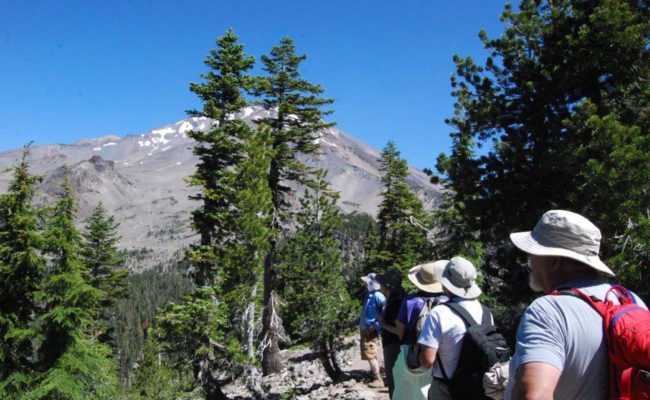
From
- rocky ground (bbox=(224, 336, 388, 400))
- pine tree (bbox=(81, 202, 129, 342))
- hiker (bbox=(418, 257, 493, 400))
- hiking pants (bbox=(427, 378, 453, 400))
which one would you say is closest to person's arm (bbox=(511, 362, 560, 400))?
hiker (bbox=(418, 257, 493, 400))

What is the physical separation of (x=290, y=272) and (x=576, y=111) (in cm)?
1151

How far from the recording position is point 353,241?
145 meters

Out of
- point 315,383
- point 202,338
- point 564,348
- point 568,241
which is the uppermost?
point 568,241

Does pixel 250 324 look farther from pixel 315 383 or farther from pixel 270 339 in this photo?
pixel 315 383

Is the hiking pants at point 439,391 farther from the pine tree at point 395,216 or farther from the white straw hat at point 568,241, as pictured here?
the pine tree at point 395,216

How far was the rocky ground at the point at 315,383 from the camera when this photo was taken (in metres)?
11.0

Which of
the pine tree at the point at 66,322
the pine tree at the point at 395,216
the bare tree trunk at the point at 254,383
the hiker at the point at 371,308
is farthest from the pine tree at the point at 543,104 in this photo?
the pine tree at the point at 395,216

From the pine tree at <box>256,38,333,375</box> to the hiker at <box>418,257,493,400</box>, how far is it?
14.6 metres

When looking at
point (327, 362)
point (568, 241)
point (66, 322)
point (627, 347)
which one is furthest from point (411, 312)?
point (66, 322)

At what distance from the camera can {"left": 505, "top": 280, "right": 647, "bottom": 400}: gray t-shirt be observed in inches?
76.5

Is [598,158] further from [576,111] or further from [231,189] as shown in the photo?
[231,189]

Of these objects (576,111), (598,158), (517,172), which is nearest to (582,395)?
(598,158)

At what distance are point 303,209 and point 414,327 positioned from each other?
14123 mm

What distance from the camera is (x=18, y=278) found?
13.2m
